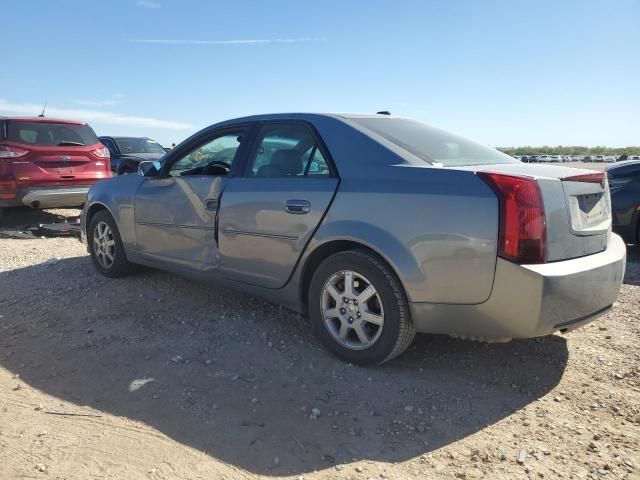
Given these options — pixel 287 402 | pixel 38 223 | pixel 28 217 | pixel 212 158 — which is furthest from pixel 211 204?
pixel 28 217

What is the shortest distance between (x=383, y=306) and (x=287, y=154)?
4.47ft

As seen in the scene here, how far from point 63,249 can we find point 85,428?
15.7ft

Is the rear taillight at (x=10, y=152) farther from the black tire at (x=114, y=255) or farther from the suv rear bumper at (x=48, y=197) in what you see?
the black tire at (x=114, y=255)

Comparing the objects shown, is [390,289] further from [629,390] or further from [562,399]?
[629,390]

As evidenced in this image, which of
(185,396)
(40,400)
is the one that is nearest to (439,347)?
(185,396)

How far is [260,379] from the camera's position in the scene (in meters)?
3.22

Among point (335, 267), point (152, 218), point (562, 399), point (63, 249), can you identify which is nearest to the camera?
point (562, 399)

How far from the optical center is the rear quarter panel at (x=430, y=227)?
9.05ft

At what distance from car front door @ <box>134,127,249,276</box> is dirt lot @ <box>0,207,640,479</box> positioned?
0.51 m

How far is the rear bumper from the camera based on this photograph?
269cm

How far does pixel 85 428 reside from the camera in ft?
8.87

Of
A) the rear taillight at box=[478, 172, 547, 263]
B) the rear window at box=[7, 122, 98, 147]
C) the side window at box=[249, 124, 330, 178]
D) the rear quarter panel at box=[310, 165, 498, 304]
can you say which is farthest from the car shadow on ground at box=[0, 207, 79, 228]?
the rear taillight at box=[478, 172, 547, 263]

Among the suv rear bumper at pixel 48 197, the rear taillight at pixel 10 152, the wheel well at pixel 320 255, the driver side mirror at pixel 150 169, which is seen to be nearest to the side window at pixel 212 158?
the driver side mirror at pixel 150 169

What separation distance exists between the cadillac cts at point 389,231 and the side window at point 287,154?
0.03ft
